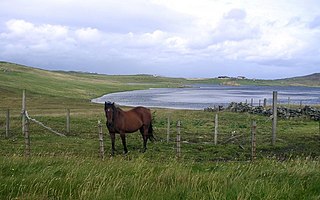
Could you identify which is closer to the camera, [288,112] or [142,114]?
[142,114]

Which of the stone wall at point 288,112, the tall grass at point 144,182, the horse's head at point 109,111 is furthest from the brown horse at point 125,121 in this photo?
the stone wall at point 288,112

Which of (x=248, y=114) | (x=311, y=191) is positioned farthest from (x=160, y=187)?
(x=248, y=114)

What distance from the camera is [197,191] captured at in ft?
21.9

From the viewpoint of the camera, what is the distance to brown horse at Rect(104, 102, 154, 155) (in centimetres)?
1709

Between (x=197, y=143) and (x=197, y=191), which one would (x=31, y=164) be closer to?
(x=197, y=191)

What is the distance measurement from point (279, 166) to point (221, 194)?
3.46 metres

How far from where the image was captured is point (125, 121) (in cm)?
1802

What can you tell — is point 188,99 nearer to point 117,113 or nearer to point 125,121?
point 125,121

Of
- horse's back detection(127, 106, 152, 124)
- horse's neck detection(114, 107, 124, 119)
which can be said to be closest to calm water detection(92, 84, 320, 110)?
horse's back detection(127, 106, 152, 124)

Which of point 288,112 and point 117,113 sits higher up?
point 117,113

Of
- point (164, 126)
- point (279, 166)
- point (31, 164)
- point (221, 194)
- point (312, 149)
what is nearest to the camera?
point (221, 194)

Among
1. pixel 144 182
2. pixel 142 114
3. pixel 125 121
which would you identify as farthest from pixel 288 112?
pixel 144 182

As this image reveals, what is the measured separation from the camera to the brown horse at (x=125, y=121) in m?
17.1

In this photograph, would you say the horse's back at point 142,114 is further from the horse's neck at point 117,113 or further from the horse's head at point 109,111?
the horse's head at point 109,111
